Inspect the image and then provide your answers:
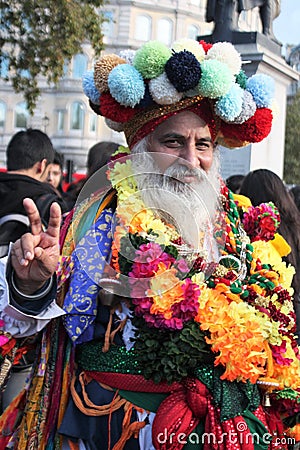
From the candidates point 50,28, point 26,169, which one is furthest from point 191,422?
point 50,28

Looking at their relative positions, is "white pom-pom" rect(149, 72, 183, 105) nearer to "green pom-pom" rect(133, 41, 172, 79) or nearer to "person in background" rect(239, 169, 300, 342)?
"green pom-pom" rect(133, 41, 172, 79)

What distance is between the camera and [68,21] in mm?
10352

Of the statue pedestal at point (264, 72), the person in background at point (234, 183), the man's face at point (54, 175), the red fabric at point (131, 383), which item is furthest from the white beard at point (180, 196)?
the statue pedestal at point (264, 72)

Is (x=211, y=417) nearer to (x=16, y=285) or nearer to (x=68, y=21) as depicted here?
(x=16, y=285)

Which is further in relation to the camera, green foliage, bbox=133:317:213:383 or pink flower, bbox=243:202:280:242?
pink flower, bbox=243:202:280:242

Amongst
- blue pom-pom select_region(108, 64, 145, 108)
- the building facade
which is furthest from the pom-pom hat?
the building facade

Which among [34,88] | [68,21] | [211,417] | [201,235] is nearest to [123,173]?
[201,235]

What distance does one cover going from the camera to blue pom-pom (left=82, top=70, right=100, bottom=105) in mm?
2420

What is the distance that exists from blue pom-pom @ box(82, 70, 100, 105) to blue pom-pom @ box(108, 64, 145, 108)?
0.15 meters

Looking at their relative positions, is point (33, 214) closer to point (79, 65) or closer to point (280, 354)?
point (280, 354)

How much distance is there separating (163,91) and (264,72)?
6059 mm

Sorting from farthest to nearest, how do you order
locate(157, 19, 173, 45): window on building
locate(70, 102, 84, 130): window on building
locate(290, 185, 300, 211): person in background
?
locate(157, 19, 173, 45): window on building
locate(70, 102, 84, 130): window on building
locate(290, 185, 300, 211): person in background

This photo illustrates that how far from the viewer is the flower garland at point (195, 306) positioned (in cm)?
201

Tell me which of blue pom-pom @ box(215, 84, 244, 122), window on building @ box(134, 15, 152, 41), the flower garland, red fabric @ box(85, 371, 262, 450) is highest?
window on building @ box(134, 15, 152, 41)
